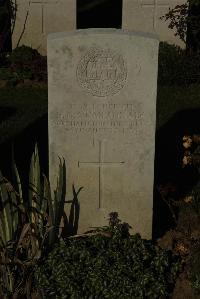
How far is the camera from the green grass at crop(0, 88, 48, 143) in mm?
7845

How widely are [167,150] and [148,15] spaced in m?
4.11

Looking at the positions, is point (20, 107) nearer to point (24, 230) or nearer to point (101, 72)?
point (101, 72)

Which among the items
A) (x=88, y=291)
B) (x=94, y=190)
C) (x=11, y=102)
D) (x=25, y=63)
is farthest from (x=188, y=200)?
(x=25, y=63)

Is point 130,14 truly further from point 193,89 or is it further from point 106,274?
point 106,274

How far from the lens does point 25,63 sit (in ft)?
33.4

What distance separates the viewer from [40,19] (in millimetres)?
10820

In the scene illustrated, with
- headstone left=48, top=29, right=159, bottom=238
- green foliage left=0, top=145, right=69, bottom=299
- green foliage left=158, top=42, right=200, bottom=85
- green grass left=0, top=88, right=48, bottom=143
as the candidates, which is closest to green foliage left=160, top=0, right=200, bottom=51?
green foliage left=158, top=42, right=200, bottom=85

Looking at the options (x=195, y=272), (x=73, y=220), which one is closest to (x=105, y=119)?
(x=73, y=220)

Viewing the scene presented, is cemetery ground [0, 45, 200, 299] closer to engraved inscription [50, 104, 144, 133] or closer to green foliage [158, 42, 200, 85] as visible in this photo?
green foliage [158, 42, 200, 85]

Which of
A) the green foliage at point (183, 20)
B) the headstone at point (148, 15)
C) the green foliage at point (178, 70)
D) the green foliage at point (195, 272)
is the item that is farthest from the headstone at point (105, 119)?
the headstone at point (148, 15)

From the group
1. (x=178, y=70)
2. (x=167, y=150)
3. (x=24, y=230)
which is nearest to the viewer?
(x=24, y=230)

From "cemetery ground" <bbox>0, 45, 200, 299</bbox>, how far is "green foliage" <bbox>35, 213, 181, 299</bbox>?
286mm

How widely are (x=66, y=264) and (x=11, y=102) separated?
4.92 m

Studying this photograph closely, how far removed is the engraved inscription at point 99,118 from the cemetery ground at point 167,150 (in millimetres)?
881
